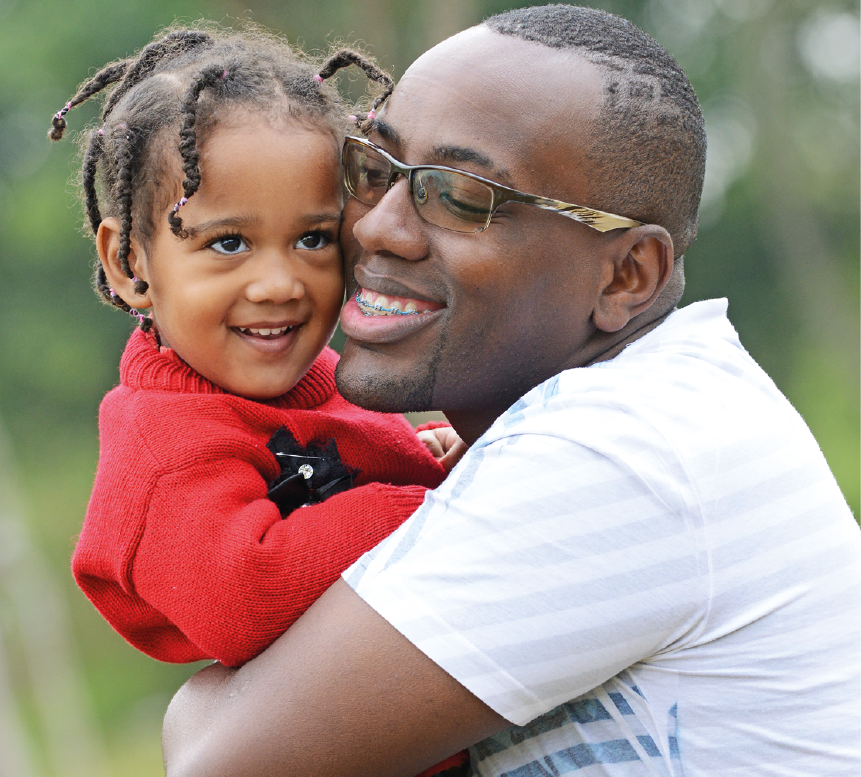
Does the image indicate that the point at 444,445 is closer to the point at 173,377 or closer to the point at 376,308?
the point at 376,308

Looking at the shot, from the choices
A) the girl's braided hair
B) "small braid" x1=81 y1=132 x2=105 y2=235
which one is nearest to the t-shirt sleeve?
the girl's braided hair

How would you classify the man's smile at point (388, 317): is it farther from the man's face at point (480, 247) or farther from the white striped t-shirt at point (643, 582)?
the white striped t-shirt at point (643, 582)

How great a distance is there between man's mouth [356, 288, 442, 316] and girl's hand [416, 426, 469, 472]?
62 centimetres

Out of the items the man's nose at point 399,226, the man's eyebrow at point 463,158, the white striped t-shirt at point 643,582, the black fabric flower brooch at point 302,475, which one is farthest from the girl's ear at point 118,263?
the white striped t-shirt at point 643,582

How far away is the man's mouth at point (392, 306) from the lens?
2377 mm

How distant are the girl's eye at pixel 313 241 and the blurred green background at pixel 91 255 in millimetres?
6260

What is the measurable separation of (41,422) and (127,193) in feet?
62.0

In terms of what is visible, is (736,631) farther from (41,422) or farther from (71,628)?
(41,422)

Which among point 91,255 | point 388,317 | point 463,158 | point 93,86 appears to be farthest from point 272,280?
point 91,255

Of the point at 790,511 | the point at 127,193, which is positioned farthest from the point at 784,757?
the point at 127,193

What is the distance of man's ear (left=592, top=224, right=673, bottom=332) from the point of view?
7.97 ft

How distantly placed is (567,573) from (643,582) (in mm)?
132

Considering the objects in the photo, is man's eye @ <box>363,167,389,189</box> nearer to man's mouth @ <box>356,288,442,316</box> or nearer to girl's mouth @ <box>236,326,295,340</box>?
man's mouth @ <box>356,288,442,316</box>

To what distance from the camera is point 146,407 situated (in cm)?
231
